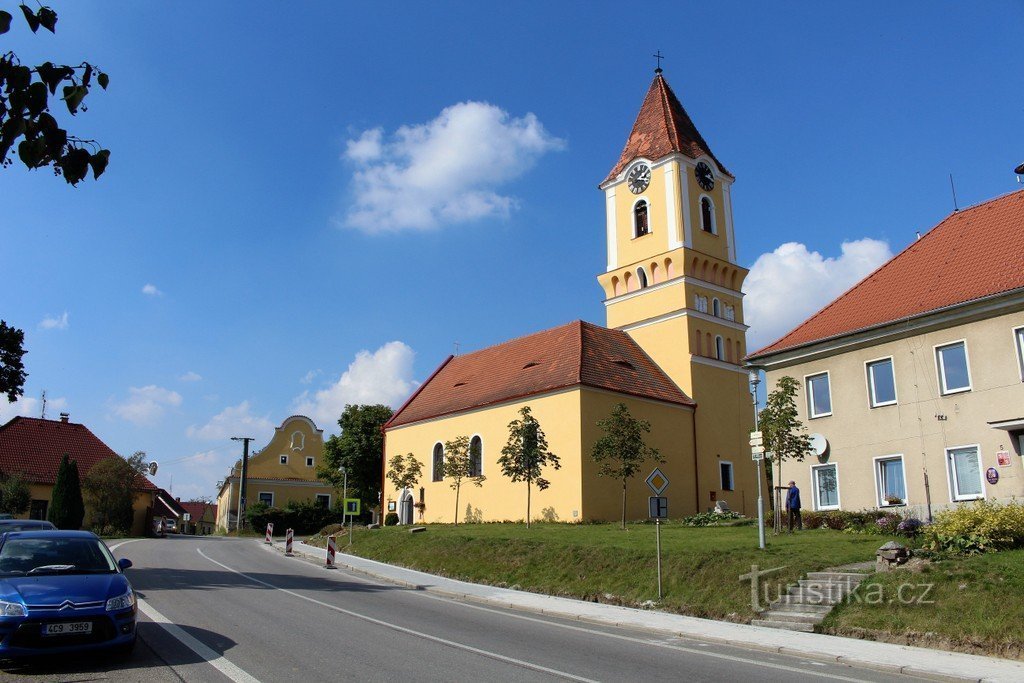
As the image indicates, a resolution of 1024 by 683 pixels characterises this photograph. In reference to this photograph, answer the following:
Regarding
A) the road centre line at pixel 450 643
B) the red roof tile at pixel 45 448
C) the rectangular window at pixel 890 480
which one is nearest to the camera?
→ the road centre line at pixel 450 643

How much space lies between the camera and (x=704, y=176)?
43.5m

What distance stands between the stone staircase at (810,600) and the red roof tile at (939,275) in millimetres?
10303

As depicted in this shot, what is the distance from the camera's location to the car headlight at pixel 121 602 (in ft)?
28.9

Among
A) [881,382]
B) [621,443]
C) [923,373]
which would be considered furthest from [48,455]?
[923,373]

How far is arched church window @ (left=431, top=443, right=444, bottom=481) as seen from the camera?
135 ft

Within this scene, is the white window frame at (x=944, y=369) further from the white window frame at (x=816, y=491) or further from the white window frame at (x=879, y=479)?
the white window frame at (x=816, y=491)

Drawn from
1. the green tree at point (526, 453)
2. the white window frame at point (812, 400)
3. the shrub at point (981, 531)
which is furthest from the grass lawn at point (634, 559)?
the white window frame at point (812, 400)

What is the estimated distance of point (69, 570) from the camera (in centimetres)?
945

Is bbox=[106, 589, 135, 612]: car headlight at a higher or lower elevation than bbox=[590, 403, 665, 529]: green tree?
lower

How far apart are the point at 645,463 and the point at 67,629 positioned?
2989 centimetres

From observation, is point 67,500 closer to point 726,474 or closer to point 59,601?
point 726,474

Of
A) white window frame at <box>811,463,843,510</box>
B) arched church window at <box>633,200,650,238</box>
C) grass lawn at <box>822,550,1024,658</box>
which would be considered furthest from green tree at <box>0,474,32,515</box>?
grass lawn at <box>822,550,1024,658</box>

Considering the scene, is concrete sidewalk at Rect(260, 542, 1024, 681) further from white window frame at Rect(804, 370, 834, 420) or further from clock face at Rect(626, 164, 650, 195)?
clock face at Rect(626, 164, 650, 195)

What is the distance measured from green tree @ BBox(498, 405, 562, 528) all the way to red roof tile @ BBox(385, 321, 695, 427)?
126 inches
